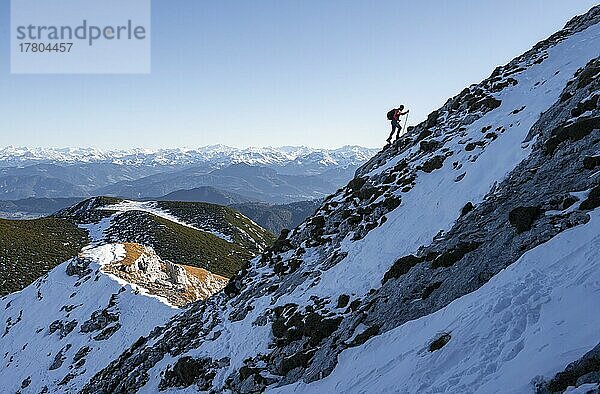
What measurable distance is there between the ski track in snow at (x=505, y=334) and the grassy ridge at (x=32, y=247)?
94.9 m

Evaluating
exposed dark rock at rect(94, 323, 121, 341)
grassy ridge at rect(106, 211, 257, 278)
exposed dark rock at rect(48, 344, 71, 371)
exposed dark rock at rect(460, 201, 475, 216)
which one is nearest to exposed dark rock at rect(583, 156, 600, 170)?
exposed dark rock at rect(460, 201, 475, 216)

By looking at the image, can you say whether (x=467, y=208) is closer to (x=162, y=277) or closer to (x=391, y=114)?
(x=391, y=114)

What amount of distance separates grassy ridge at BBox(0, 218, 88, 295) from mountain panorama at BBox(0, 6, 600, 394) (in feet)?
190

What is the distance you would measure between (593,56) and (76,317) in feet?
169

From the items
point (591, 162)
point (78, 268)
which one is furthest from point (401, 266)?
point (78, 268)

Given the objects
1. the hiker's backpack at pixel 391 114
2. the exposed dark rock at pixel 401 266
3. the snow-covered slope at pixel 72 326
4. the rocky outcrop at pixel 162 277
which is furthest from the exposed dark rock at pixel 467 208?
the rocky outcrop at pixel 162 277

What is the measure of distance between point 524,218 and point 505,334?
18.4 ft

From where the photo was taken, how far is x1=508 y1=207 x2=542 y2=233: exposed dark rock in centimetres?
1393

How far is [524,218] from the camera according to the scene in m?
14.2

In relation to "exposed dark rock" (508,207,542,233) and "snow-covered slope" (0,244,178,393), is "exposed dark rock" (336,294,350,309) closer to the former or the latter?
"exposed dark rock" (508,207,542,233)

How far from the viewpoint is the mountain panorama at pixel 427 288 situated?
33.6 feet

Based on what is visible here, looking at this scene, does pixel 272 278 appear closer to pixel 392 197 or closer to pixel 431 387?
pixel 392 197

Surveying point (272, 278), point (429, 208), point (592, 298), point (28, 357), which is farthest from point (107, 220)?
point (592, 298)

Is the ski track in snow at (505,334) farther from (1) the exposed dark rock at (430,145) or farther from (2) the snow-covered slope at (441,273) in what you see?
(1) the exposed dark rock at (430,145)
